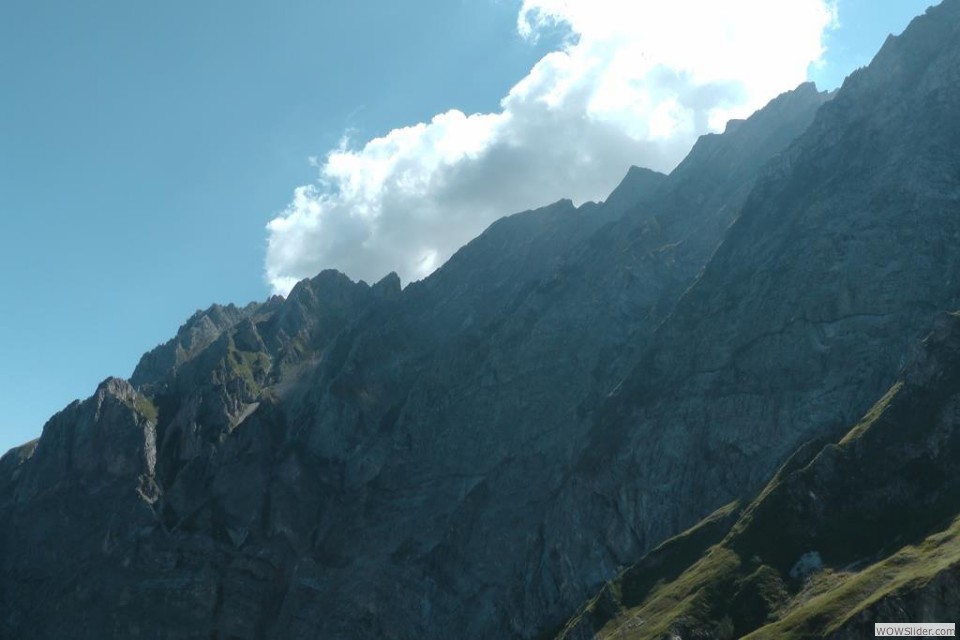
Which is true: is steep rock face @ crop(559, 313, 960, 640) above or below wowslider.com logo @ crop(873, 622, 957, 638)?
above

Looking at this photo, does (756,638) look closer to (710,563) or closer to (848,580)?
(848,580)

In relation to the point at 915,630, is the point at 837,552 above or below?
above

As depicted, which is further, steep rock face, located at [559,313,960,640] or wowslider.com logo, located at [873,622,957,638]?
steep rock face, located at [559,313,960,640]

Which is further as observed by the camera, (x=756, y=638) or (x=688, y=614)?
(x=688, y=614)

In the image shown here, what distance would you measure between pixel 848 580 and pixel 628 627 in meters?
46.5

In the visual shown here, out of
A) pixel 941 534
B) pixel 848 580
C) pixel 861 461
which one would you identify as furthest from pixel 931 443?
pixel 848 580

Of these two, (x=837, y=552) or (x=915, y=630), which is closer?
(x=915, y=630)

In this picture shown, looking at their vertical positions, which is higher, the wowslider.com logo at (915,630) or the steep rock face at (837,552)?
the steep rock face at (837,552)

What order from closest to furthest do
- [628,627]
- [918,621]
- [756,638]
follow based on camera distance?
[918,621]
[756,638]
[628,627]

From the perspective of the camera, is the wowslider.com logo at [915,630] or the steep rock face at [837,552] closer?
the wowslider.com logo at [915,630]

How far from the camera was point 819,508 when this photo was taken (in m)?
196

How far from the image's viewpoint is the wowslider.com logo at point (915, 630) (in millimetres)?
138250

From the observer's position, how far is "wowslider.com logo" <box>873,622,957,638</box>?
138 metres

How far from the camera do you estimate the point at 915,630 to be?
14162 cm
